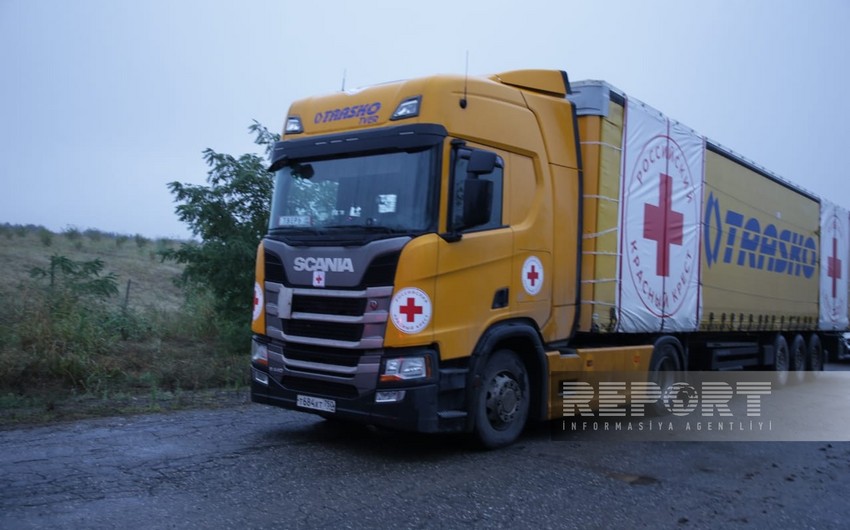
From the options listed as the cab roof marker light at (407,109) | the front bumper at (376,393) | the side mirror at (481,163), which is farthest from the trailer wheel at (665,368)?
the cab roof marker light at (407,109)

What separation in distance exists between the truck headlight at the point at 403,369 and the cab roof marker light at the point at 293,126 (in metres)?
2.59

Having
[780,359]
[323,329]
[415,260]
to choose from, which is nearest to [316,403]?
[323,329]

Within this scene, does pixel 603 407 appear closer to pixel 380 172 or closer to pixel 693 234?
pixel 693 234

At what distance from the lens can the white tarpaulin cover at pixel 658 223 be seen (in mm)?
8164

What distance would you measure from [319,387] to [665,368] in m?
4.96

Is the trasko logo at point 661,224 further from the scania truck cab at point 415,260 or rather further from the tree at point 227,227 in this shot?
the tree at point 227,227

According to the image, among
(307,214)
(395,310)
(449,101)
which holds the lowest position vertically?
(395,310)

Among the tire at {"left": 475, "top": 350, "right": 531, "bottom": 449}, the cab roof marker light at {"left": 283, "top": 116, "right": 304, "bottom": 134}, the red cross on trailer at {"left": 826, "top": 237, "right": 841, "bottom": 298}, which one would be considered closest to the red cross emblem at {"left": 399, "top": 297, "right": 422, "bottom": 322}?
the tire at {"left": 475, "top": 350, "right": 531, "bottom": 449}

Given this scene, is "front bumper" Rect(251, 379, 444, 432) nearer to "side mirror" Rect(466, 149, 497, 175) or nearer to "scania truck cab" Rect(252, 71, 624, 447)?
"scania truck cab" Rect(252, 71, 624, 447)

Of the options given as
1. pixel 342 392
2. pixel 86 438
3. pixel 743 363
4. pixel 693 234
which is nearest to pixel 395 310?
pixel 342 392

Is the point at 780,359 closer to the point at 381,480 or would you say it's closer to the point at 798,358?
the point at 798,358

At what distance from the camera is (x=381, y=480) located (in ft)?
18.3

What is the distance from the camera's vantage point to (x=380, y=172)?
6.24 m

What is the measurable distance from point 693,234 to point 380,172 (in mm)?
5172
